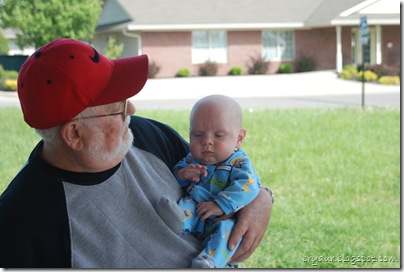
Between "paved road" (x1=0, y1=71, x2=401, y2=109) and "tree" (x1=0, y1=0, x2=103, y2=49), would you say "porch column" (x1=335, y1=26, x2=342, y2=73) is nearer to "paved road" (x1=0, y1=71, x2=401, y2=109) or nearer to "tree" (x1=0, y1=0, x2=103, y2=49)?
"paved road" (x1=0, y1=71, x2=401, y2=109)

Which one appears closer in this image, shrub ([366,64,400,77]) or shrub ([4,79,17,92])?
shrub ([4,79,17,92])

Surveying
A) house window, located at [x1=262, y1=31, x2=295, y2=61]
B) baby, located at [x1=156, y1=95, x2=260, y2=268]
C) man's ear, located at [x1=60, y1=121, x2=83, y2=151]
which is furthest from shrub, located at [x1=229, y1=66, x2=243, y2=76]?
man's ear, located at [x1=60, y1=121, x2=83, y2=151]

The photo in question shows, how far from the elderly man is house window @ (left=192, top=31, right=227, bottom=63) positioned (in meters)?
18.6

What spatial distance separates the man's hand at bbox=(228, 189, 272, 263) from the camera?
1.86m

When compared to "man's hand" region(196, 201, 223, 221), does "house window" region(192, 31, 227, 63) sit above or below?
above

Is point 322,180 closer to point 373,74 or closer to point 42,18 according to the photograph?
point 42,18

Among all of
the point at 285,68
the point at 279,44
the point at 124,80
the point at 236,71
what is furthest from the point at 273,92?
the point at 124,80

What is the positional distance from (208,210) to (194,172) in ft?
0.38

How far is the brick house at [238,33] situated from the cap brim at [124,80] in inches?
628

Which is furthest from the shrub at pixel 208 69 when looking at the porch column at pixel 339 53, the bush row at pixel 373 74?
the bush row at pixel 373 74

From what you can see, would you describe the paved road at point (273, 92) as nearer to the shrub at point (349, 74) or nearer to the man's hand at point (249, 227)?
the shrub at point (349, 74)

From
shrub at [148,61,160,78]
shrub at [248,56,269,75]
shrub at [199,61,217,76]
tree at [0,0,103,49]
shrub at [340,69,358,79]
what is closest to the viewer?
tree at [0,0,103,49]

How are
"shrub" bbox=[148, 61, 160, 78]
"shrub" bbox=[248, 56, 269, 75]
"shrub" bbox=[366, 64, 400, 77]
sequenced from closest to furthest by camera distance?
"shrub" bbox=[366, 64, 400, 77] < "shrub" bbox=[148, 61, 160, 78] < "shrub" bbox=[248, 56, 269, 75]

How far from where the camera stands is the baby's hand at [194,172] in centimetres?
189
